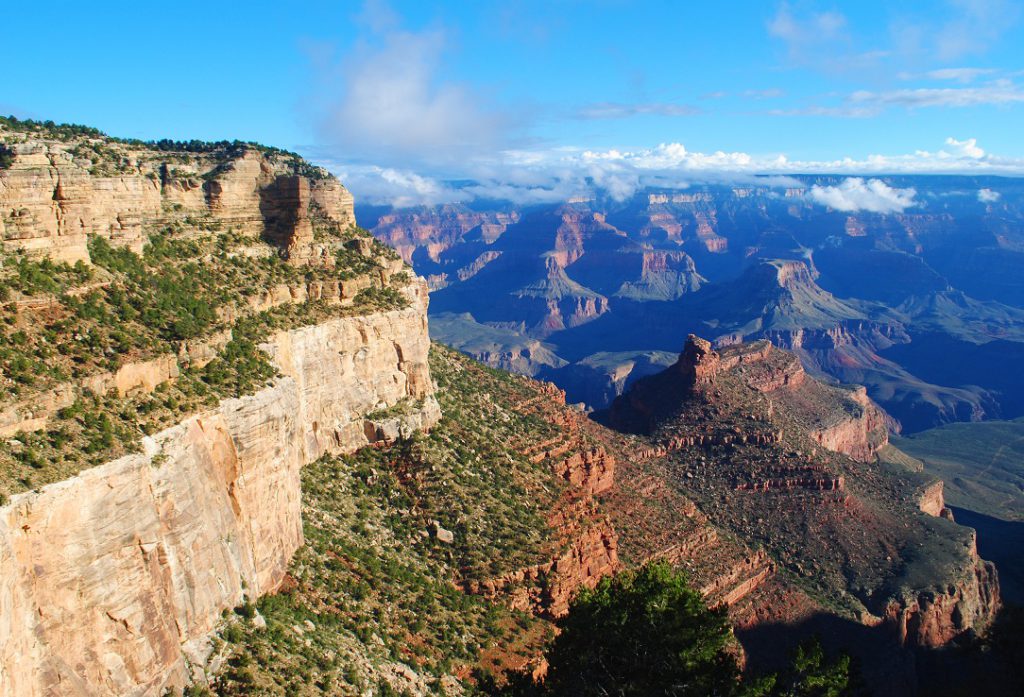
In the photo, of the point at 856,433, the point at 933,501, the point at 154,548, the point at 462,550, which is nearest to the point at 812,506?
the point at 933,501

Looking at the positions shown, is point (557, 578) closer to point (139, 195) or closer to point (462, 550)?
point (462, 550)

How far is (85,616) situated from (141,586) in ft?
6.59

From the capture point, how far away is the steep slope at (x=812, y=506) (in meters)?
61.7

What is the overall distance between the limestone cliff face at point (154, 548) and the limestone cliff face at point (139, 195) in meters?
9.17

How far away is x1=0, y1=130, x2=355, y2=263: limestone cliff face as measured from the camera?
29391mm

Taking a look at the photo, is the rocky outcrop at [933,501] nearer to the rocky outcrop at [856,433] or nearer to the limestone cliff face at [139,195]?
the rocky outcrop at [856,433]

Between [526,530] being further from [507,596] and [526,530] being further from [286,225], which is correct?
[286,225]

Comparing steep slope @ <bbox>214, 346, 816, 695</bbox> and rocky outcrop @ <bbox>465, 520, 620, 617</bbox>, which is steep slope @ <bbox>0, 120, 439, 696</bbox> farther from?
rocky outcrop @ <bbox>465, 520, 620, 617</bbox>

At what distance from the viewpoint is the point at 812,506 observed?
68.9m

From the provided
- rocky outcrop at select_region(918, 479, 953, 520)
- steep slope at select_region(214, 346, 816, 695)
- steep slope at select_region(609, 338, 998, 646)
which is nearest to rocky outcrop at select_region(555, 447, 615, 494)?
steep slope at select_region(214, 346, 816, 695)

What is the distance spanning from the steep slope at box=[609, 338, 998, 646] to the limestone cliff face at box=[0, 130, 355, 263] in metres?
42.8

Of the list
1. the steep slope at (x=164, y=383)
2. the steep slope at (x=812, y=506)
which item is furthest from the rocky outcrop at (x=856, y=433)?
the steep slope at (x=164, y=383)

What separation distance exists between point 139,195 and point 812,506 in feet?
191

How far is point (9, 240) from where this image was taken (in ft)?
94.6
